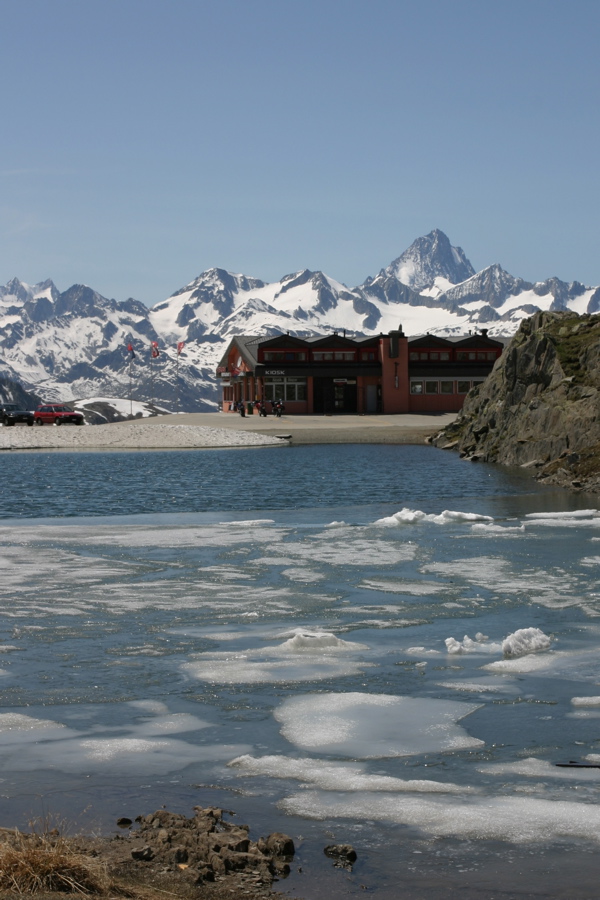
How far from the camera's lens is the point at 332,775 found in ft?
26.3

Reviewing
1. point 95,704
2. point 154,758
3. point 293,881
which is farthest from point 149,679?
point 293,881

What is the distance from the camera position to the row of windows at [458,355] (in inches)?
4013

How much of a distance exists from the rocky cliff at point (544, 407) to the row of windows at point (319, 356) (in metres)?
39.0

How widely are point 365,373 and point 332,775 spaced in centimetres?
9309

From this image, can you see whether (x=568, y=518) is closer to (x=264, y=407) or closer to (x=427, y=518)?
(x=427, y=518)

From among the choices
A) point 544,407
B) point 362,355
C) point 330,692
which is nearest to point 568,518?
point 330,692

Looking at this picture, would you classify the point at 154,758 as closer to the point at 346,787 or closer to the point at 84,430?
the point at 346,787

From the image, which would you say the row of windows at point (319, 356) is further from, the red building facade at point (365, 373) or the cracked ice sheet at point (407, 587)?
the cracked ice sheet at point (407, 587)

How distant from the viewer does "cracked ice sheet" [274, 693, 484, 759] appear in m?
8.70

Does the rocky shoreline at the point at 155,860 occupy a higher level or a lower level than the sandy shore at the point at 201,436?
lower

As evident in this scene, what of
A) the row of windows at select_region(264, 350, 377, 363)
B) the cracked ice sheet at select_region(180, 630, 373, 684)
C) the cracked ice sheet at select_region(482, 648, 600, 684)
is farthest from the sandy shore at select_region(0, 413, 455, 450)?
the cracked ice sheet at select_region(482, 648, 600, 684)

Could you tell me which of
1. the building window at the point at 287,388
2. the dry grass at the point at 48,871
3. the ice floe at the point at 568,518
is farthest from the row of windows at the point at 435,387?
the dry grass at the point at 48,871

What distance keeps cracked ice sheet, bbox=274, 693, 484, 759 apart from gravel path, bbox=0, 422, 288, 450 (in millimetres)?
56496

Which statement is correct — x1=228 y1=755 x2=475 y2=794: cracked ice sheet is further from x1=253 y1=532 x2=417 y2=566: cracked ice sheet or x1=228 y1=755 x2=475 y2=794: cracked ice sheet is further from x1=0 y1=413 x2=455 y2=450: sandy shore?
x1=0 y1=413 x2=455 y2=450: sandy shore
